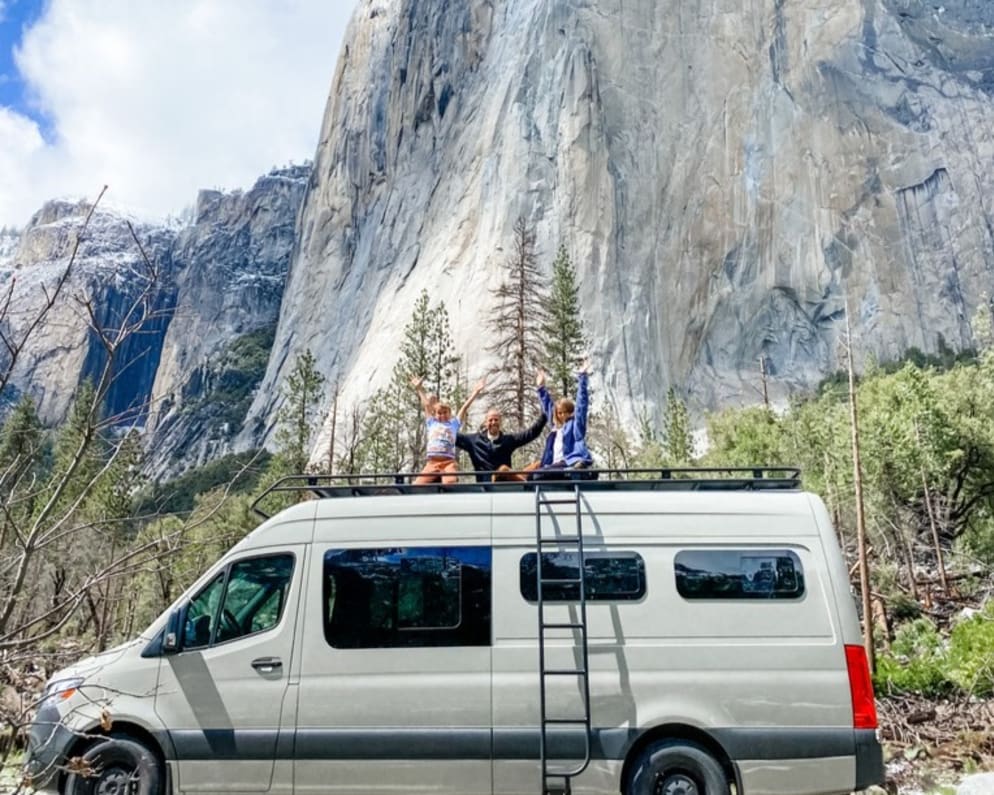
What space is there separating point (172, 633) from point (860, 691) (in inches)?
205

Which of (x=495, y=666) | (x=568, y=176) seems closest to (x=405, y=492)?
(x=495, y=666)

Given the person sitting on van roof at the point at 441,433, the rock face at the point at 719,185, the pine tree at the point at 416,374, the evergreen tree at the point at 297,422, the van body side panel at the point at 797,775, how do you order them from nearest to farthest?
the van body side panel at the point at 797,775
the person sitting on van roof at the point at 441,433
the pine tree at the point at 416,374
the evergreen tree at the point at 297,422
the rock face at the point at 719,185

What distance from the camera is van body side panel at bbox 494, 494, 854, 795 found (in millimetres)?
5707

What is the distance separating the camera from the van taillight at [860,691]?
18.7 ft

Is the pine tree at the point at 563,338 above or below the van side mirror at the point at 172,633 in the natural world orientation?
above

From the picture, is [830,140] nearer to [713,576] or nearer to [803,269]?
[803,269]

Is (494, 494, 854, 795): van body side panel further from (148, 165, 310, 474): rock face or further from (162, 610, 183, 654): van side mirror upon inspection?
(148, 165, 310, 474): rock face

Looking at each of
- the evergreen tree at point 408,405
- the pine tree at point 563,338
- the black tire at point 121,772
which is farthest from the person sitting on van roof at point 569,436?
the pine tree at point 563,338

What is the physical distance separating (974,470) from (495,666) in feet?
89.9

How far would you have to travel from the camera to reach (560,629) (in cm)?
596

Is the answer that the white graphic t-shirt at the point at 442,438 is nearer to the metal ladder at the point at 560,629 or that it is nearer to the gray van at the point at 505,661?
the gray van at the point at 505,661

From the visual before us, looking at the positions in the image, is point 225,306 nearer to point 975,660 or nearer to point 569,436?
point 569,436

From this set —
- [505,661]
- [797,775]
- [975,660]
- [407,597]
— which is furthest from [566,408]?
[975,660]

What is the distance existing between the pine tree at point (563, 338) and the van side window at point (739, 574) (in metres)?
28.3
